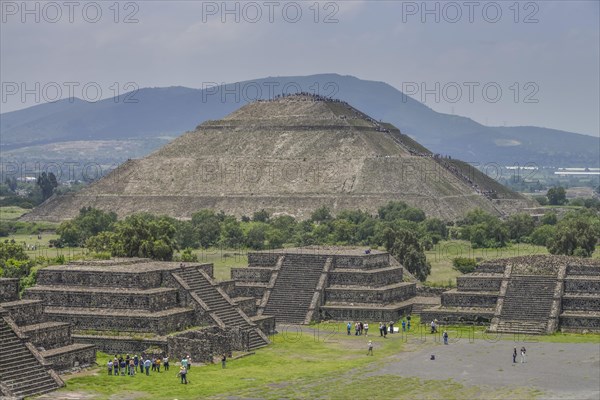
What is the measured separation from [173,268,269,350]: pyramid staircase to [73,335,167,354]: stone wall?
16.9 feet

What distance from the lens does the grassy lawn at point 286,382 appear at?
5081 cm

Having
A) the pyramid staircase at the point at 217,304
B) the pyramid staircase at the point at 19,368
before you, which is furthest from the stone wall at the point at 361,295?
the pyramid staircase at the point at 19,368

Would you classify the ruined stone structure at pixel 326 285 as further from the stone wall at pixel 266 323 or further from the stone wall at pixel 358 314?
the stone wall at pixel 266 323

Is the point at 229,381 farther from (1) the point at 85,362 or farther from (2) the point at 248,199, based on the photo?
(2) the point at 248,199

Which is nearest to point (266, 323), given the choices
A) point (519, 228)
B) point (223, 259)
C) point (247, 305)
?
point (247, 305)

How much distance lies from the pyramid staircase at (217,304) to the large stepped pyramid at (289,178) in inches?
3791

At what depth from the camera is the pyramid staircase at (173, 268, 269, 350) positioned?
212 ft

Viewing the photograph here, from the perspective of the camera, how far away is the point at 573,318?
69875 millimetres

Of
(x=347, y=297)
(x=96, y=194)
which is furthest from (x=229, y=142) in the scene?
(x=347, y=297)

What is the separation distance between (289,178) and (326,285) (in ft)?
337

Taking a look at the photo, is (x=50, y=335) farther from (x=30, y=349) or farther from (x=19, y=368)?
(x=19, y=368)

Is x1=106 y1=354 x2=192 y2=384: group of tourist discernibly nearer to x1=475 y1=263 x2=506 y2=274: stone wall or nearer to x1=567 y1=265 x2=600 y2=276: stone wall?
x1=475 y1=263 x2=506 y2=274: stone wall

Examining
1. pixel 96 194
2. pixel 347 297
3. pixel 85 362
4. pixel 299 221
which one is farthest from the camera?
pixel 96 194

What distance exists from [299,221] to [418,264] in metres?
68.1
